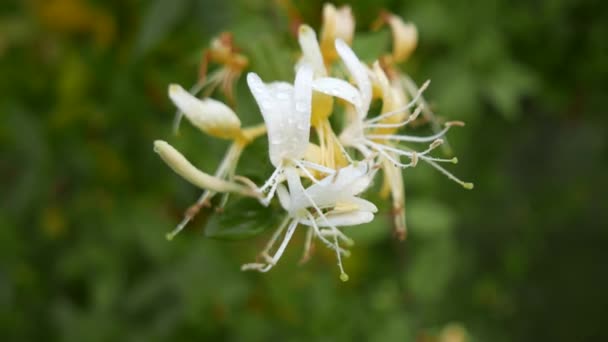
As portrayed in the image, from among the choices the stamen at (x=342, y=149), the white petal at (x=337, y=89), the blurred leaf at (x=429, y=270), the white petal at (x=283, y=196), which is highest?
the white petal at (x=337, y=89)

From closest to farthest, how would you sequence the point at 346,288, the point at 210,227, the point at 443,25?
the point at 210,227
the point at 443,25
the point at 346,288

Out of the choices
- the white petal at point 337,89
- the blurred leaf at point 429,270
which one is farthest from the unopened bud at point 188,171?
the blurred leaf at point 429,270

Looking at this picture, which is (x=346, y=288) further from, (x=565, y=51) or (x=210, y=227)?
(x=210, y=227)

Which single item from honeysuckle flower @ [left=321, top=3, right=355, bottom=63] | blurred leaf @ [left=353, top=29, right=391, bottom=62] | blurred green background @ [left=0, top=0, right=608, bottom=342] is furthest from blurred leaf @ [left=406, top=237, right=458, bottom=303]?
honeysuckle flower @ [left=321, top=3, right=355, bottom=63]

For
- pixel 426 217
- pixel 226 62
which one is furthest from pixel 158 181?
pixel 226 62

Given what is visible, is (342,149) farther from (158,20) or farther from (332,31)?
(158,20)

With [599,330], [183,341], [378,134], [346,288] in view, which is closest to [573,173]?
[599,330]

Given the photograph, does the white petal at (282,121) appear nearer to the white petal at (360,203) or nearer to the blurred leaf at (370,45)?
the white petal at (360,203)
